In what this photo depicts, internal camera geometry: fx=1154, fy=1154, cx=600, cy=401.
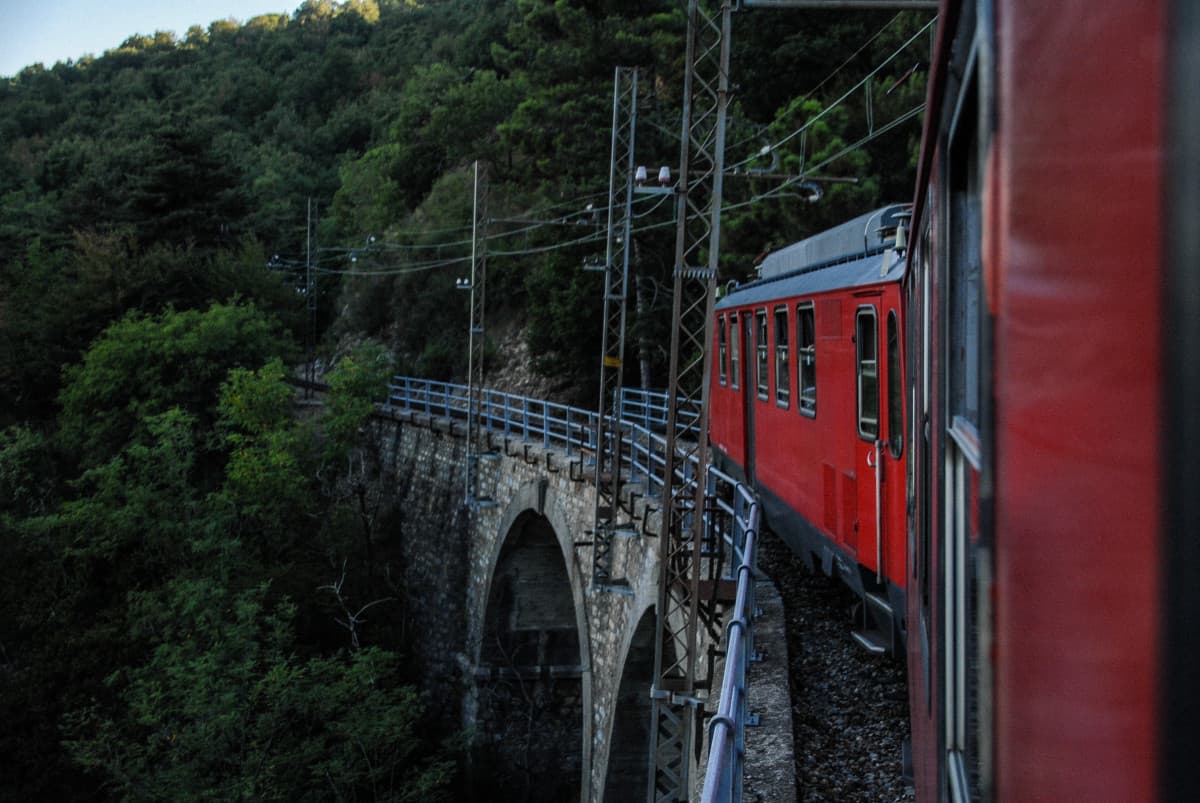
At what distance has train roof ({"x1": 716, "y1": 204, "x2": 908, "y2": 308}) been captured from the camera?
635 cm

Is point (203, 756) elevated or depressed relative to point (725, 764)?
depressed

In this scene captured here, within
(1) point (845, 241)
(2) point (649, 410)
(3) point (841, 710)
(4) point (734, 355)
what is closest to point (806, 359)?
(1) point (845, 241)

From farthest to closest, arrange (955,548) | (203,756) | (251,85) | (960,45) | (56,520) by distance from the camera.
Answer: (251,85)
(56,520)
(203,756)
(955,548)
(960,45)

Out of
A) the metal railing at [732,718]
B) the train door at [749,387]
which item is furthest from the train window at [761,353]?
the metal railing at [732,718]

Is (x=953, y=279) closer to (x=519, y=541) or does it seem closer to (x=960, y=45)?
(x=960, y=45)

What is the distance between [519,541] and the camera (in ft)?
72.6

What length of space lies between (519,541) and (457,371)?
526 inches

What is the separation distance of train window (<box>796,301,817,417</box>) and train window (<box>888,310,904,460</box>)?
1.61 metres

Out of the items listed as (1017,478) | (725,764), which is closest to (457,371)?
(725,764)

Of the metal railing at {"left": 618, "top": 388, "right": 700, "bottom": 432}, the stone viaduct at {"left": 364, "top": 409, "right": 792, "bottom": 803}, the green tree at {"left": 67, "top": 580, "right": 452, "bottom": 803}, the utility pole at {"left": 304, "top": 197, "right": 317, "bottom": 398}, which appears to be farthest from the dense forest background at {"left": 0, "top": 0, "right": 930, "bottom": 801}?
the metal railing at {"left": 618, "top": 388, "right": 700, "bottom": 432}

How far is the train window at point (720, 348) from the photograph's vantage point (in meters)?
12.4

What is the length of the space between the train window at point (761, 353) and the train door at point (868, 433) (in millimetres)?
2925

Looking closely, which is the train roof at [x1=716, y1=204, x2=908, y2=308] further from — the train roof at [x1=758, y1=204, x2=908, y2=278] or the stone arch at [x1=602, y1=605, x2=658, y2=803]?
the stone arch at [x1=602, y1=605, x2=658, y2=803]

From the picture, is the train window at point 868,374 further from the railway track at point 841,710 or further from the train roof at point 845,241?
the railway track at point 841,710
